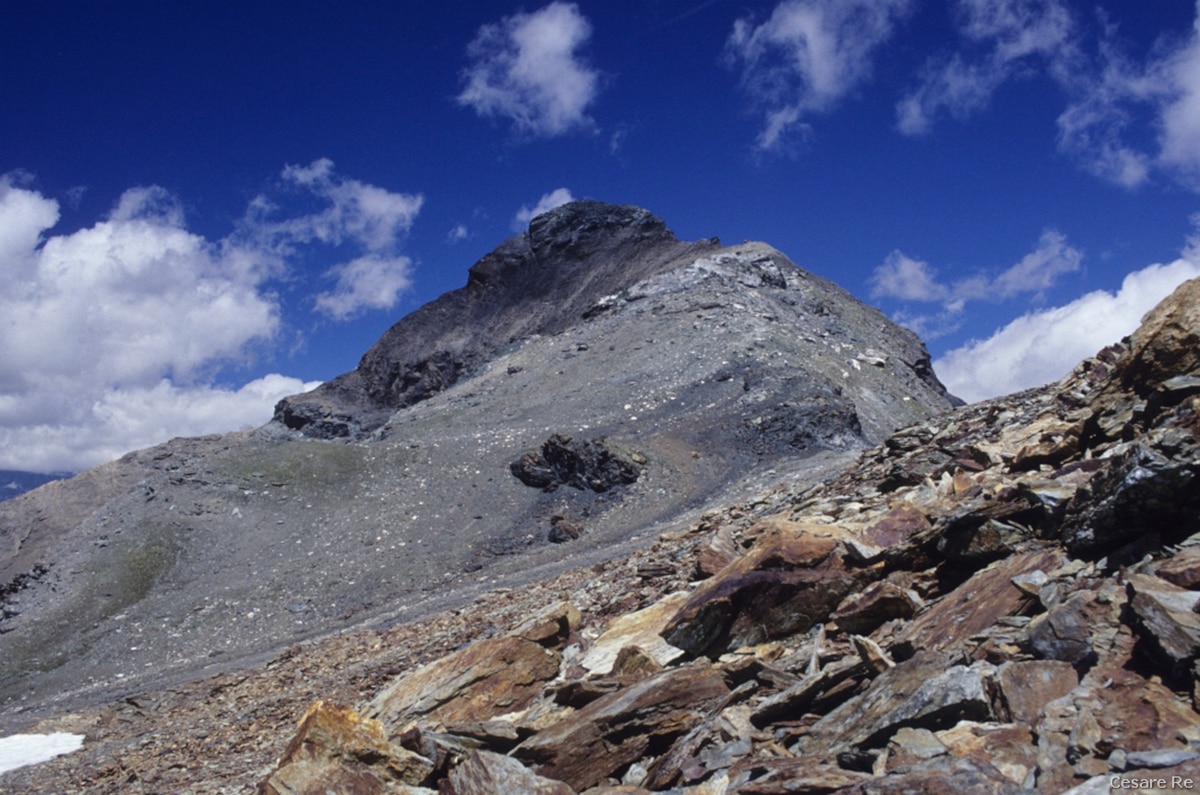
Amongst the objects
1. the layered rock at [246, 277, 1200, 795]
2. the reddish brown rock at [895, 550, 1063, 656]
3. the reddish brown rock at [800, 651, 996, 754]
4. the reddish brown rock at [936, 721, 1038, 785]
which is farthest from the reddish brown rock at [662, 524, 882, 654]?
the reddish brown rock at [936, 721, 1038, 785]

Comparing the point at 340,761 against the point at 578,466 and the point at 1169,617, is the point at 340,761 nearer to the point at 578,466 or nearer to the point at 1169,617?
the point at 1169,617

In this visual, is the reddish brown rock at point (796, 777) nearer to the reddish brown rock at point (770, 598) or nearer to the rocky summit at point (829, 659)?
the rocky summit at point (829, 659)

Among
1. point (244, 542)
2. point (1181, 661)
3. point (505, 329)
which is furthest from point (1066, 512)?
point (505, 329)

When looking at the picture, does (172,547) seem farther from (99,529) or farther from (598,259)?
(598,259)

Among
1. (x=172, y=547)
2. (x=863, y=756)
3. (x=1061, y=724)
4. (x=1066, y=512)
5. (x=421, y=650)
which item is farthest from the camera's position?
(x=172, y=547)

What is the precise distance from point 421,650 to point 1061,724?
1290 centimetres

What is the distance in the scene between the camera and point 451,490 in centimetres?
3766

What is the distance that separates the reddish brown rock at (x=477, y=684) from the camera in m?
10.5

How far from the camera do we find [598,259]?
8694 centimetres

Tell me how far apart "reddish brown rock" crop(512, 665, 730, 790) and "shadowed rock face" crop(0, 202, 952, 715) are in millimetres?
16124

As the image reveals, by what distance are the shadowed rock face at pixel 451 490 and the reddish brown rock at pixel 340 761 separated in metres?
15.8

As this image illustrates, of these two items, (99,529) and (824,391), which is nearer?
(99,529)

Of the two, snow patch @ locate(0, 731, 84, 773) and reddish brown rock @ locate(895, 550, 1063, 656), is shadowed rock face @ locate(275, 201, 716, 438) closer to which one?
snow patch @ locate(0, 731, 84, 773)

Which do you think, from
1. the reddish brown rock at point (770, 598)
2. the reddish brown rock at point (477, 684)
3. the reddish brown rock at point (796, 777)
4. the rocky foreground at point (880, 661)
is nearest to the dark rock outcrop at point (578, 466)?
the rocky foreground at point (880, 661)
